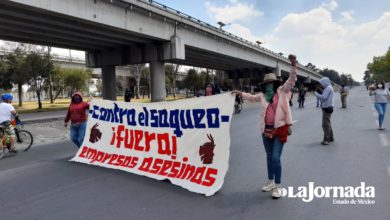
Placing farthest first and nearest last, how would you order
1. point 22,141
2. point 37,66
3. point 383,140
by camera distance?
1. point 37,66
2. point 22,141
3. point 383,140

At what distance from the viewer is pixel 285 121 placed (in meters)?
4.74

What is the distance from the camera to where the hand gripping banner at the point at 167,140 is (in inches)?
209

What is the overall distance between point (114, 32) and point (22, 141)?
16.0 meters

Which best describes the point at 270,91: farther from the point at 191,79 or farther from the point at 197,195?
the point at 191,79

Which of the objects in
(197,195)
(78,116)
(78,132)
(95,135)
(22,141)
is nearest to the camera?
(197,195)

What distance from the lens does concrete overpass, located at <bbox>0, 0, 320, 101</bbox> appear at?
18484 mm

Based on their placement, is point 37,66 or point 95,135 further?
point 37,66

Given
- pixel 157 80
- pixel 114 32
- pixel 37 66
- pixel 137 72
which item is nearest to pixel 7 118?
pixel 114 32

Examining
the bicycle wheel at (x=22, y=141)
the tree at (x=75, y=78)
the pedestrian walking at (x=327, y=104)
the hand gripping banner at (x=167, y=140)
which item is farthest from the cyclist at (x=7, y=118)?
the tree at (x=75, y=78)

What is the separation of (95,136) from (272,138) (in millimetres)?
4692

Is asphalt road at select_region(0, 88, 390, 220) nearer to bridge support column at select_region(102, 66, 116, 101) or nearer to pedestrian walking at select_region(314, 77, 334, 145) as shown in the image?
pedestrian walking at select_region(314, 77, 334, 145)

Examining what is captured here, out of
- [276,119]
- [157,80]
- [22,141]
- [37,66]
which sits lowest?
[22,141]

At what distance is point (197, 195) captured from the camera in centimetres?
495

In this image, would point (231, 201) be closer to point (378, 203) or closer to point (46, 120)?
point (378, 203)
